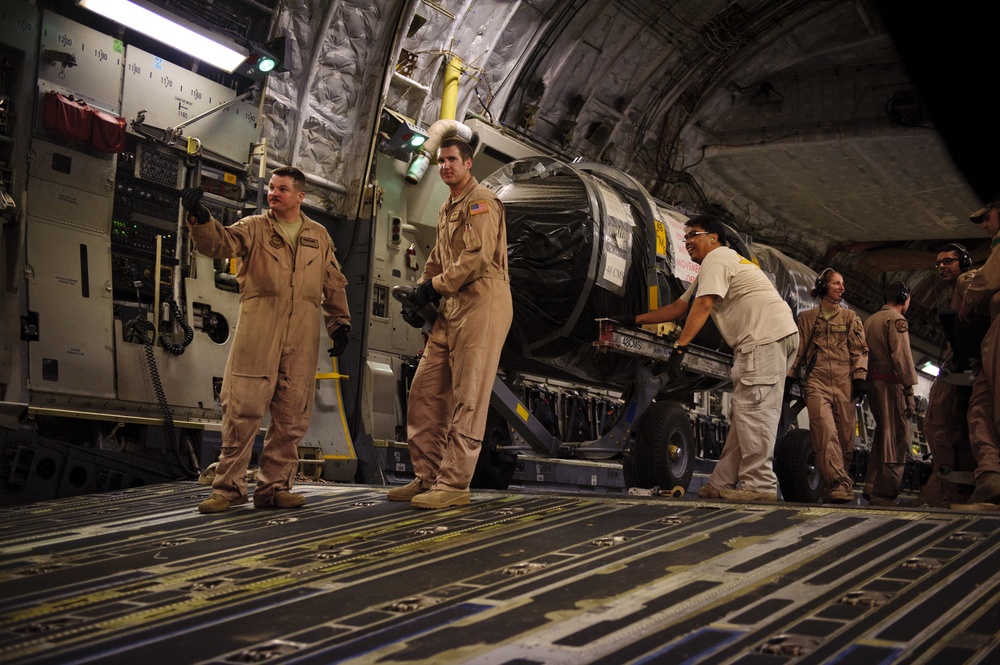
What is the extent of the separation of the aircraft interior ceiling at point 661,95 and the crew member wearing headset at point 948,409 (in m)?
4.81

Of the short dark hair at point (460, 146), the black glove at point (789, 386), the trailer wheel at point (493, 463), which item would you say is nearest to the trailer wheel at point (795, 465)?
the black glove at point (789, 386)

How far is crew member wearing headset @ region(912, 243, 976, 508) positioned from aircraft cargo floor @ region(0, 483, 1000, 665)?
2.62 metres

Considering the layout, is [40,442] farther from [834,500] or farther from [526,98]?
[526,98]

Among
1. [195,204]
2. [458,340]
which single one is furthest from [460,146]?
[195,204]

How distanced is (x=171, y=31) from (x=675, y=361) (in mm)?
4356

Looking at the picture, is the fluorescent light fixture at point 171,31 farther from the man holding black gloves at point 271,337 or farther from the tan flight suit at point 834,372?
the tan flight suit at point 834,372

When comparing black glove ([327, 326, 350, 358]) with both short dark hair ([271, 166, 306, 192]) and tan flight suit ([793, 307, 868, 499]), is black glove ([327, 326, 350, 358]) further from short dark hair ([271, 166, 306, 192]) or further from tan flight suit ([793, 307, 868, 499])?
tan flight suit ([793, 307, 868, 499])

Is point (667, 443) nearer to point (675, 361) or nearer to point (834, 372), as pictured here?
point (675, 361)

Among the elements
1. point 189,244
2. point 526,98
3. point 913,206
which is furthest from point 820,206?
point 189,244

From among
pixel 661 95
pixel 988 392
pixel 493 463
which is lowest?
pixel 493 463

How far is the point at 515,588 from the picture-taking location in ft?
8.20

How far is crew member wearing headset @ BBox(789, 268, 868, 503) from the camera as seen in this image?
6.43 m

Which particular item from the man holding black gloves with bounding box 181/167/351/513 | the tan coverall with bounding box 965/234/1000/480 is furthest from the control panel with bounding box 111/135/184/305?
the tan coverall with bounding box 965/234/1000/480

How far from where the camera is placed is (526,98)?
9.53m
